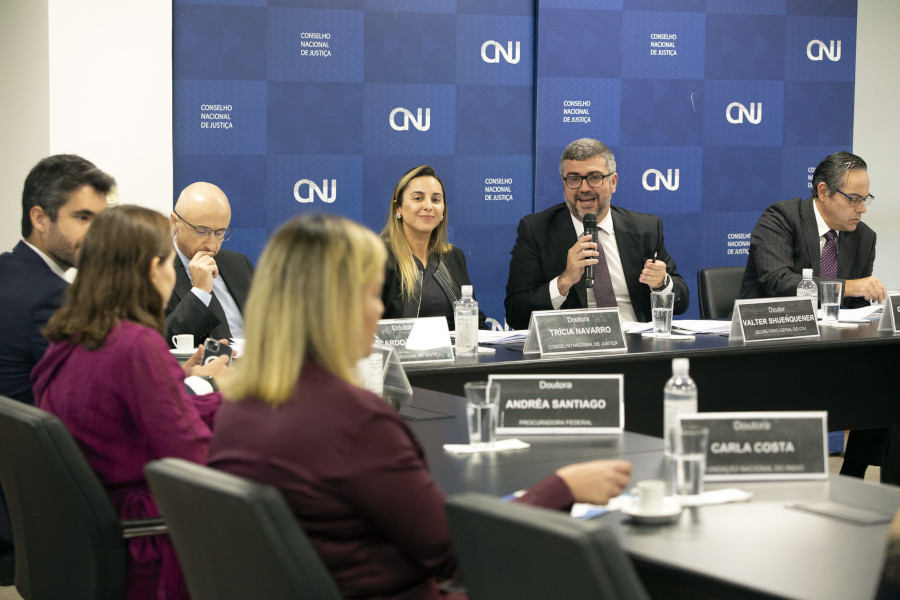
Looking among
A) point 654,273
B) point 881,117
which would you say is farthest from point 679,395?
point 881,117

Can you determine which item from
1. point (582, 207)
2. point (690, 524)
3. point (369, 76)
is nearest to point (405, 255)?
point (582, 207)

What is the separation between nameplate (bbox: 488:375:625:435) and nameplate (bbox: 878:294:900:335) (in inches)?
80.2

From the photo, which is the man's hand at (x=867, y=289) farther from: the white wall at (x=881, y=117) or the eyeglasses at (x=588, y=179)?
the white wall at (x=881, y=117)

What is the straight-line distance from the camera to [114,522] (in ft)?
6.34

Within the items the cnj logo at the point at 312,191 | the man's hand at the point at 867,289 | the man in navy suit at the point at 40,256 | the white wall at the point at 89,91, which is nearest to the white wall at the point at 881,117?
the man's hand at the point at 867,289

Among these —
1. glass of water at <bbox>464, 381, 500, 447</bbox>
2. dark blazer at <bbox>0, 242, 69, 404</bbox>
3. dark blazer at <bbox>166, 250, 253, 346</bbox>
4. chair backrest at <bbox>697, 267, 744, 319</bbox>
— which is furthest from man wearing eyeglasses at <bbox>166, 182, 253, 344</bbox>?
chair backrest at <bbox>697, 267, 744, 319</bbox>

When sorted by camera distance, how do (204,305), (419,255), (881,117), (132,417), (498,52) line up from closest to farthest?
1. (132,417)
2. (204,305)
3. (419,255)
4. (498,52)
5. (881,117)

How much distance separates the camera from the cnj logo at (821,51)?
5516 millimetres

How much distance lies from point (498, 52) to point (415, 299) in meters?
1.71

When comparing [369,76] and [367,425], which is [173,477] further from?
[369,76]

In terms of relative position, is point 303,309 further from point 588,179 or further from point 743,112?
point 743,112

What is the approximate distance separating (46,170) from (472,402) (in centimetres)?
129

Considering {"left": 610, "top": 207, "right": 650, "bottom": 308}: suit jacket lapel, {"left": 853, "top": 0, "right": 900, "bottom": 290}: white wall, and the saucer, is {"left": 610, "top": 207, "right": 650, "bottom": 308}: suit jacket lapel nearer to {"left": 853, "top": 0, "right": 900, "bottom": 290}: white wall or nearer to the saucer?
{"left": 853, "top": 0, "right": 900, "bottom": 290}: white wall

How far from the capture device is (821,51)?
18.1 ft
